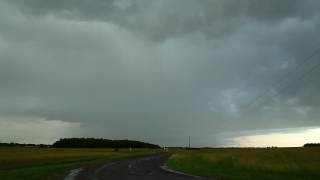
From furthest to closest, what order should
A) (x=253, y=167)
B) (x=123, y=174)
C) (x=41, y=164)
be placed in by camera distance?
(x=41, y=164) < (x=253, y=167) < (x=123, y=174)

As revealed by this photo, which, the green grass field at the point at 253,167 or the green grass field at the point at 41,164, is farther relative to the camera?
the green grass field at the point at 41,164

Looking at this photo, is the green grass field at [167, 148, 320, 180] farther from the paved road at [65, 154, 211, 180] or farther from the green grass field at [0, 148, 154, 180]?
the green grass field at [0, 148, 154, 180]

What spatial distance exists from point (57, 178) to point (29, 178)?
1793mm

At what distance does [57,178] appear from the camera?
30750 mm

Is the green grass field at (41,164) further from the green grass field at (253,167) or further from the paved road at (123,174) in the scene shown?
the green grass field at (253,167)

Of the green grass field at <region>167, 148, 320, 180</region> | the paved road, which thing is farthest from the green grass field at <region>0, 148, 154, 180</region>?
the green grass field at <region>167, 148, 320, 180</region>

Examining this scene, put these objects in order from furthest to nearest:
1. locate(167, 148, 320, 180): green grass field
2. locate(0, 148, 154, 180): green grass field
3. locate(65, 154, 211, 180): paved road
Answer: locate(0, 148, 154, 180): green grass field → locate(167, 148, 320, 180): green grass field → locate(65, 154, 211, 180): paved road

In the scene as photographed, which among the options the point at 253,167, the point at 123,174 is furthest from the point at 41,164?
the point at 253,167

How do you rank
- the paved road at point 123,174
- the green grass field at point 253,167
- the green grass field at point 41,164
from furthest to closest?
the green grass field at point 41,164 → the green grass field at point 253,167 → the paved road at point 123,174

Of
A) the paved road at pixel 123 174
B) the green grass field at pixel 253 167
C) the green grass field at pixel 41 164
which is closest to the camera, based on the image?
the paved road at pixel 123 174

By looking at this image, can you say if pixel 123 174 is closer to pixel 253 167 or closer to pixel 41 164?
pixel 253 167

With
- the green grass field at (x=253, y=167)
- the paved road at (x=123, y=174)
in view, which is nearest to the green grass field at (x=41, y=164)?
the paved road at (x=123, y=174)

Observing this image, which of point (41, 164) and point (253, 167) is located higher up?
point (41, 164)

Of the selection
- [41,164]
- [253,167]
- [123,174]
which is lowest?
[123,174]
